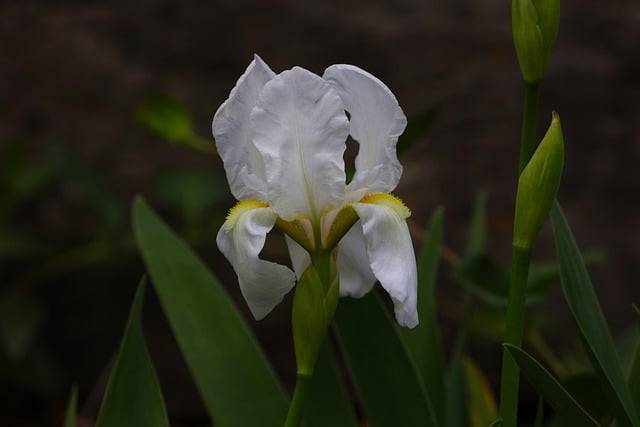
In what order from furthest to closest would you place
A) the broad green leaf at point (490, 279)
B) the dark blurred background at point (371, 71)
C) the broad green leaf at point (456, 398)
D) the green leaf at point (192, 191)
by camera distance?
the dark blurred background at point (371, 71), the green leaf at point (192, 191), the broad green leaf at point (490, 279), the broad green leaf at point (456, 398)

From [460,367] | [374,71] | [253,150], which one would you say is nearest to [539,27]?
[253,150]

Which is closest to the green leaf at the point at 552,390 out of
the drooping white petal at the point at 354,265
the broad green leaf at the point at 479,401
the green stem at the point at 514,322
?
the green stem at the point at 514,322

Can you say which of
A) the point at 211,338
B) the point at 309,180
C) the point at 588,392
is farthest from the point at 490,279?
the point at 309,180

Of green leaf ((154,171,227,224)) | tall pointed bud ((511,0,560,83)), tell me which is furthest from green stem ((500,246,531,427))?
green leaf ((154,171,227,224))

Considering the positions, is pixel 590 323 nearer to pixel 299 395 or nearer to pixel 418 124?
pixel 299 395

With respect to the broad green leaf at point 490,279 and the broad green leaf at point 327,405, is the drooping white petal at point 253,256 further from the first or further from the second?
the broad green leaf at point 490,279

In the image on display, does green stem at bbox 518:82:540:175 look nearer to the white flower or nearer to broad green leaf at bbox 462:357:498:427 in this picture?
the white flower
